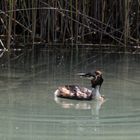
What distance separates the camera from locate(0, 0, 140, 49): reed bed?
11.1m

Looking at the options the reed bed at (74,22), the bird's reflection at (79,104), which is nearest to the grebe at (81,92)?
the bird's reflection at (79,104)

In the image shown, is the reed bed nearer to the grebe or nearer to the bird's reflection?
the grebe

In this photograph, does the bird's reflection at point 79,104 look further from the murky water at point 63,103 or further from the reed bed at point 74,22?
the reed bed at point 74,22

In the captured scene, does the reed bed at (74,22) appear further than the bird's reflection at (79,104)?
Yes

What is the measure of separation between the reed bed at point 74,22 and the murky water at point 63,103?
1.40 m

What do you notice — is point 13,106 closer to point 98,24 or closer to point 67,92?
point 67,92

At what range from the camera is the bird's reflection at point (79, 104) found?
6.02m

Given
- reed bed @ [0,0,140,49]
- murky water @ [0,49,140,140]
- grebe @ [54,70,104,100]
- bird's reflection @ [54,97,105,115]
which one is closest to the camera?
murky water @ [0,49,140,140]

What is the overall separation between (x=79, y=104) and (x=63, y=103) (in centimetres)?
18

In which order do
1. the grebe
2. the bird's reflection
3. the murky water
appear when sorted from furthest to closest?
the grebe → the bird's reflection → the murky water

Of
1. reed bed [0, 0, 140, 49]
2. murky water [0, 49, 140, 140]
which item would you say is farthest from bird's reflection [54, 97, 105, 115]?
reed bed [0, 0, 140, 49]

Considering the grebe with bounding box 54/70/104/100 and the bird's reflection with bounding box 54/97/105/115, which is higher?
the grebe with bounding box 54/70/104/100

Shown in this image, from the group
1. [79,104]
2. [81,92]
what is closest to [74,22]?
[81,92]

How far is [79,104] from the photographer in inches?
247
